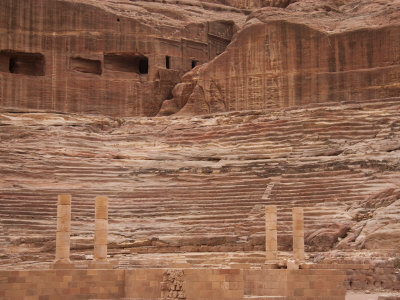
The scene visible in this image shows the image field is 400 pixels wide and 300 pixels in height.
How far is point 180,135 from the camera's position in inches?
1234

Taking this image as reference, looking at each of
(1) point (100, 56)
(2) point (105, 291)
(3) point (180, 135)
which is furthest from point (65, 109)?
(2) point (105, 291)

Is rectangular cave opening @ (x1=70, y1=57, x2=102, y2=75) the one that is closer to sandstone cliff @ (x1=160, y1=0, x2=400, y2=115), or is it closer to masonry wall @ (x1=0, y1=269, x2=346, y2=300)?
sandstone cliff @ (x1=160, y1=0, x2=400, y2=115)

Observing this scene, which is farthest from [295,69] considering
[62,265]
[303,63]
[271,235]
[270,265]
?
[62,265]

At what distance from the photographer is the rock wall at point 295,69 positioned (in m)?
32.5

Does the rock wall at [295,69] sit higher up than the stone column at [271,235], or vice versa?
the rock wall at [295,69]

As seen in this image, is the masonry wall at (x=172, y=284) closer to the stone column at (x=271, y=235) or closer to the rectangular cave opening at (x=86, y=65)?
the stone column at (x=271, y=235)

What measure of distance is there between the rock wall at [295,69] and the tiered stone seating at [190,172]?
7.31ft

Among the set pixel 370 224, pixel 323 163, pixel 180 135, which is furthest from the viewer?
pixel 180 135

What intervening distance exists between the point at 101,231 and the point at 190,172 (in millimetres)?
7670

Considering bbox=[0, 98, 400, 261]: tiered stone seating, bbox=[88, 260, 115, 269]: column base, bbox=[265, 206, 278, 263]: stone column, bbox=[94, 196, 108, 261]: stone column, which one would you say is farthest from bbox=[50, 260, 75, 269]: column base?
bbox=[265, 206, 278, 263]: stone column

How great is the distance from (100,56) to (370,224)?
1992cm

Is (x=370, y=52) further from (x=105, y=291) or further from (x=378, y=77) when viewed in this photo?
(x=105, y=291)

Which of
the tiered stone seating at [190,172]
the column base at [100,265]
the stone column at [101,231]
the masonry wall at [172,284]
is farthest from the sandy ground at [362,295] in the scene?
the stone column at [101,231]

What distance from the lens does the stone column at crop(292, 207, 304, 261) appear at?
20114 mm
